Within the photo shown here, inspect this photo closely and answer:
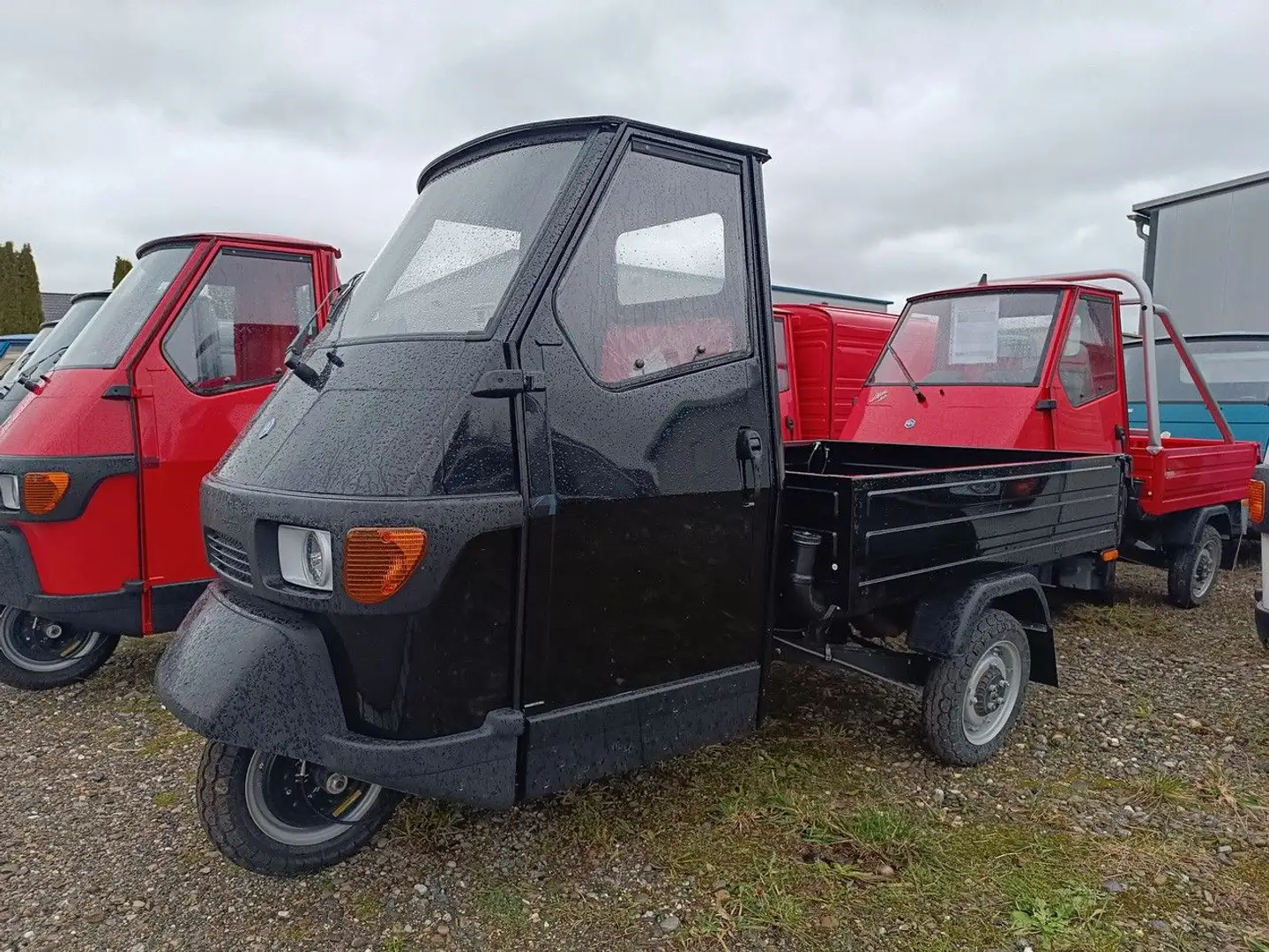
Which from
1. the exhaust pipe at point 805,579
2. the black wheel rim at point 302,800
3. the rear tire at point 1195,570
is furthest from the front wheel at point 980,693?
the rear tire at point 1195,570

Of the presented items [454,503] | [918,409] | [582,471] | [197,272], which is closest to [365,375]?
[454,503]

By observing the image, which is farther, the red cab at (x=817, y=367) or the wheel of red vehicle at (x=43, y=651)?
the red cab at (x=817, y=367)

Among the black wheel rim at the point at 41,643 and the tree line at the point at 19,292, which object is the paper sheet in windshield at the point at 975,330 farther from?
the tree line at the point at 19,292

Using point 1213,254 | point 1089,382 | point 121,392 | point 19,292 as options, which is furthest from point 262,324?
point 19,292

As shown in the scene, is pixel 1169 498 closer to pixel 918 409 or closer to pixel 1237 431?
pixel 918 409

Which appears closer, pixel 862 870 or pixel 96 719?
pixel 862 870

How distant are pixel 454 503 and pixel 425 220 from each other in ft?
3.74

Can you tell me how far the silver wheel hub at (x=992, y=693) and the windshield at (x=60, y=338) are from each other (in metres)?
4.59

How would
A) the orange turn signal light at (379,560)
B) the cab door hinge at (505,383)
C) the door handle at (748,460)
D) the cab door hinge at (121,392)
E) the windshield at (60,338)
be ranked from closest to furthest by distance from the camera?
the orange turn signal light at (379,560) < the cab door hinge at (505,383) < the door handle at (748,460) < the cab door hinge at (121,392) < the windshield at (60,338)

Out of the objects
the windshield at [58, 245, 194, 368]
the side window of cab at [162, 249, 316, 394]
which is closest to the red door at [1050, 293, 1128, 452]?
the side window of cab at [162, 249, 316, 394]

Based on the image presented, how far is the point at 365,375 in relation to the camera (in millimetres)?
2490

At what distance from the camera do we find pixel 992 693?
3539 mm

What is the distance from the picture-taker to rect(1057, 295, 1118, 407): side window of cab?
5.43 m

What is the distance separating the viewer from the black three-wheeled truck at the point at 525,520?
7.41ft
